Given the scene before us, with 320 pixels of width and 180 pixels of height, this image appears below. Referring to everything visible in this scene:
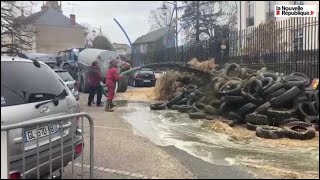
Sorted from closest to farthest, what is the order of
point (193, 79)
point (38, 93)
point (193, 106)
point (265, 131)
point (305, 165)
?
point (38, 93)
point (305, 165)
point (265, 131)
point (193, 106)
point (193, 79)

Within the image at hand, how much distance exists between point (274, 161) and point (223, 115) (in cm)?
454

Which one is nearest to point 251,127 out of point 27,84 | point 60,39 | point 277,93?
point 277,93

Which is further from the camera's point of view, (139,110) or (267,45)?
(267,45)

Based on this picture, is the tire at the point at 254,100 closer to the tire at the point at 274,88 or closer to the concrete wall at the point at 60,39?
the tire at the point at 274,88

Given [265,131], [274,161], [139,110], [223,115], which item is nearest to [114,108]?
[139,110]

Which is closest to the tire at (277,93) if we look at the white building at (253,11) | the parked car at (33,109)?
Result: the parked car at (33,109)

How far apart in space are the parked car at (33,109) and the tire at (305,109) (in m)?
5.90

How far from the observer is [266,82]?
11.3m

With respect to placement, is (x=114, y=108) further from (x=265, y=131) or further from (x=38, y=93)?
(x=38, y=93)

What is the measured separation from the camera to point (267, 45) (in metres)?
16.2

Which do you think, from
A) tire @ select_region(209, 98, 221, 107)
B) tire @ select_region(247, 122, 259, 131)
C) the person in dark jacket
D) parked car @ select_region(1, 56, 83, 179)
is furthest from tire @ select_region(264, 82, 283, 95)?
the person in dark jacket

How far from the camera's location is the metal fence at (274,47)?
1337 cm

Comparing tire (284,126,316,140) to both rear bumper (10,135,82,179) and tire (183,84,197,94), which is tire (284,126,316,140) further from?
tire (183,84,197,94)

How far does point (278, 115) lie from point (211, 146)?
2.39m
